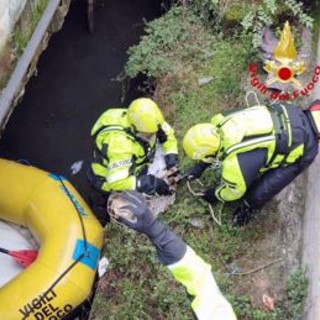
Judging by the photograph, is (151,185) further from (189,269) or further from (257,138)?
(189,269)

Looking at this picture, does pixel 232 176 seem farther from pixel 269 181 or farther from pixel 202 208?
pixel 202 208

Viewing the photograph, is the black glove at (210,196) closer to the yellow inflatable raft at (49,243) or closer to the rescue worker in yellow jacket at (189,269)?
the yellow inflatable raft at (49,243)

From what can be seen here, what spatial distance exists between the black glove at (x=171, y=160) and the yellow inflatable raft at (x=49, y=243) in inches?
35.9

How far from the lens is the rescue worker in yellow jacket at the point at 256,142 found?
500 centimetres

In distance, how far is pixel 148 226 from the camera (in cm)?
383

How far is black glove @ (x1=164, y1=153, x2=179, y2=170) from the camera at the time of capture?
6.18 metres

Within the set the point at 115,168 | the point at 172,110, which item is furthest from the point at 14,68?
the point at 172,110

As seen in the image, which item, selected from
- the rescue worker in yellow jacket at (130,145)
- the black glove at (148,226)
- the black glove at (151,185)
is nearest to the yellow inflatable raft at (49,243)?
the rescue worker in yellow jacket at (130,145)

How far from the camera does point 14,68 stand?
5.71m

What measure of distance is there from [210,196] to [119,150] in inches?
36.9

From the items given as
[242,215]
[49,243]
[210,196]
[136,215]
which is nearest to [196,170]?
[210,196]

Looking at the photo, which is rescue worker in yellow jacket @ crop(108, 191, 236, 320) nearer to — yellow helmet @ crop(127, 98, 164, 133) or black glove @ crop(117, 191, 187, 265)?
black glove @ crop(117, 191, 187, 265)

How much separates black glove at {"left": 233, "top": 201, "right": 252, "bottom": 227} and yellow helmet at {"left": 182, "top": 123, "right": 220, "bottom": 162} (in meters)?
0.83

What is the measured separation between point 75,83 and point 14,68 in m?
2.57
